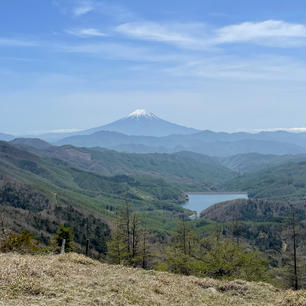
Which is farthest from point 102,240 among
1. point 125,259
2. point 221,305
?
point 221,305

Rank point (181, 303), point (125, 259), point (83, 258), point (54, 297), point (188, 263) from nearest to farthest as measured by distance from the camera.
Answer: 1. point (54, 297)
2. point (181, 303)
3. point (83, 258)
4. point (188, 263)
5. point (125, 259)

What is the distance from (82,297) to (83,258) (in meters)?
11.1

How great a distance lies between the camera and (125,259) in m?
49.3

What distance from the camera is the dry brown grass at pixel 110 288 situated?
17281 millimetres

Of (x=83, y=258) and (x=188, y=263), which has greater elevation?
(x=83, y=258)

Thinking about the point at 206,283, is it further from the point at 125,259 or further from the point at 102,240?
the point at 102,240

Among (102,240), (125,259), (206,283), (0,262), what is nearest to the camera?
(0,262)

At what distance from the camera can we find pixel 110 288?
65.1ft

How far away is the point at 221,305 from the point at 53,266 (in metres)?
11.7

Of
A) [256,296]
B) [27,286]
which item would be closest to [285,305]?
[256,296]

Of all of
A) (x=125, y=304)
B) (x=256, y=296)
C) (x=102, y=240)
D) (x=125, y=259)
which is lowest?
(x=102, y=240)

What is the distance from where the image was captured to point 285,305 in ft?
66.4

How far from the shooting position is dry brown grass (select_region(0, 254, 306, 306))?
17281 mm

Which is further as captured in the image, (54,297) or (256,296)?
(256,296)
